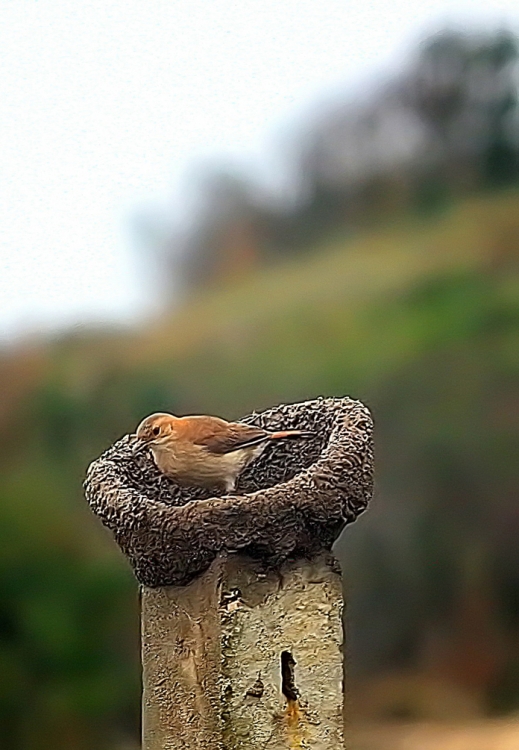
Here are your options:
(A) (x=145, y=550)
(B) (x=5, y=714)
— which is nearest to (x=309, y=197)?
(B) (x=5, y=714)

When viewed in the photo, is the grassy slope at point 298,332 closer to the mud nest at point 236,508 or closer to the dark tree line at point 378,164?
the dark tree line at point 378,164

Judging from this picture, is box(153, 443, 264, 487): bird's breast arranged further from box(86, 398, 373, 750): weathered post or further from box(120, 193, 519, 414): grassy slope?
box(120, 193, 519, 414): grassy slope

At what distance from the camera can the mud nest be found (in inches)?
36.8

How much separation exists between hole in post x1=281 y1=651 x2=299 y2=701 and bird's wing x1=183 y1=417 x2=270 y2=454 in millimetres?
190

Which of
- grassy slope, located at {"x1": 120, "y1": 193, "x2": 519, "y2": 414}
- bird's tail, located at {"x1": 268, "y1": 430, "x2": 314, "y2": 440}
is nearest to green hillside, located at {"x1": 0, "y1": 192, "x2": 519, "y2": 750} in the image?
grassy slope, located at {"x1": 120, "y1": 193, "x2": 519, "y2": 414}

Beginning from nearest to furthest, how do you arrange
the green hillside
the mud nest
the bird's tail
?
the mud nest → the bird's tail → the green hillside

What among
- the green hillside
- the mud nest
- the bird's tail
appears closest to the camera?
the mud nest

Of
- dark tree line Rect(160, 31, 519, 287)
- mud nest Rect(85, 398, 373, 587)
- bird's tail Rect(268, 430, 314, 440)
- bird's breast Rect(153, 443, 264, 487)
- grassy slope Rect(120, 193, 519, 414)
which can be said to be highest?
dark tree line Rect(160, 31, 519, 287)

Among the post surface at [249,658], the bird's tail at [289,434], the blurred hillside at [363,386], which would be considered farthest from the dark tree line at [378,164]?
the post surface at [249,658]

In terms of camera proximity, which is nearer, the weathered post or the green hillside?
the weathered post

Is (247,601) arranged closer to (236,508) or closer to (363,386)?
(236,508)

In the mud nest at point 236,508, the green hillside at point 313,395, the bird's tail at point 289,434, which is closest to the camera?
the mud nest at point 236,508

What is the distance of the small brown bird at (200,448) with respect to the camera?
102 cm

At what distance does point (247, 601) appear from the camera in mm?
945
